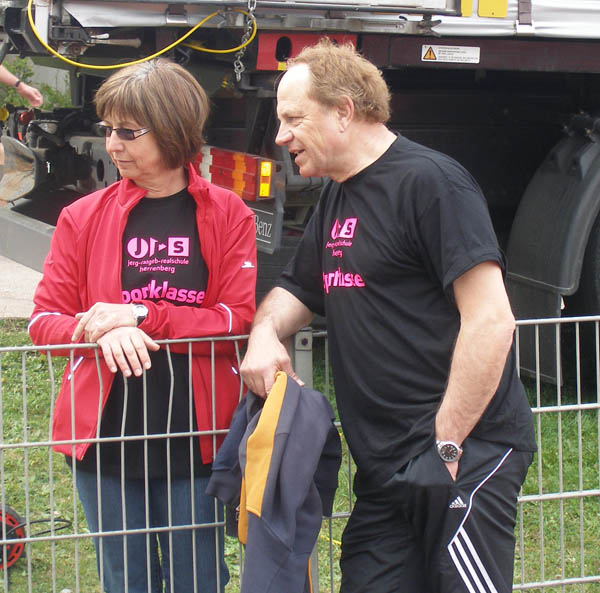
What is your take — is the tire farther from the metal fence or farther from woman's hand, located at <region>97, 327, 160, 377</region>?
woman's hand, located at <region>97, 327, 160, 377</region>

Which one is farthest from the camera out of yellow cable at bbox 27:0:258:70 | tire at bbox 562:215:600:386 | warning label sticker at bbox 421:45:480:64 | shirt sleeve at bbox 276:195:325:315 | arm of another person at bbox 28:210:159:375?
tire at bbox 562:215:600:386

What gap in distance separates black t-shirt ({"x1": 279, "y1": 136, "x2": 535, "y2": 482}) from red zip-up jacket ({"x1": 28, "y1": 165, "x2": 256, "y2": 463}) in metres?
0.29

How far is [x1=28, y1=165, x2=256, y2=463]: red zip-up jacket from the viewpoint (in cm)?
263

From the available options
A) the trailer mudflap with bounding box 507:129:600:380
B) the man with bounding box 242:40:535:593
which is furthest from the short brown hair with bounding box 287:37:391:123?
the trailer mudflap with bounding box 507:129:600:380

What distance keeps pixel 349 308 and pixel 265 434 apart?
14.2 inches

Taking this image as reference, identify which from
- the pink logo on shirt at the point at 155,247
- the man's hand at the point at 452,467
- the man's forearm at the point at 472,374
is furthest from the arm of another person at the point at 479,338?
the pink logo on shirt at the point at 155,247

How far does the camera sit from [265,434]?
2.39m

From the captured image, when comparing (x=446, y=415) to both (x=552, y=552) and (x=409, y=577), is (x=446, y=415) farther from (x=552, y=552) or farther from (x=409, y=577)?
(x=552, y=552)

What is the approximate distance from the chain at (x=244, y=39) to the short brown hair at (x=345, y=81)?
6.36ft

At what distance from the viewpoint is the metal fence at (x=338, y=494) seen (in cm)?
288

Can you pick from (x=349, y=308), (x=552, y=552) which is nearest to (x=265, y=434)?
(x=349, y=308)

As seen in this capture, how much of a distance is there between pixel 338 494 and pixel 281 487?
216 cm

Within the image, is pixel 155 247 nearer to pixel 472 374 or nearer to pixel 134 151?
pixel 134 151

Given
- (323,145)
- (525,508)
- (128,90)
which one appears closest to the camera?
(323,145)
